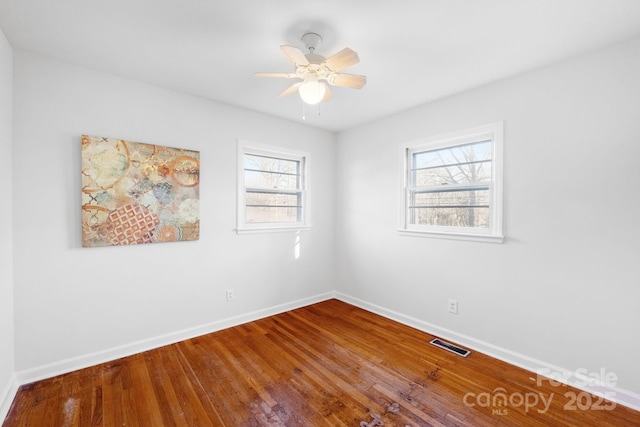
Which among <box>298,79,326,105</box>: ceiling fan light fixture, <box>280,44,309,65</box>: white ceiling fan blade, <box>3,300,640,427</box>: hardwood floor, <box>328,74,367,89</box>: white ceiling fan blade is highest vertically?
<box>280,44,309,65</box>: white ceiling fan blade

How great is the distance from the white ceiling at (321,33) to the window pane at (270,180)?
3.60 feet

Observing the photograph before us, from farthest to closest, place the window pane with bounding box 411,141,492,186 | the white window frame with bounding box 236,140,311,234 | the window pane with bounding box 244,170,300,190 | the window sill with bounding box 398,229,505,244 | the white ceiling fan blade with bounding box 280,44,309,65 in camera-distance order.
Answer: the window pane with bounding box 244,170,300,190
the white window frame with bounding box 236,140,311,234
the window pane with bounding box 411,141,492,186
the window sill with bounding box 398,229,505,244
the white ceiling fan blade with bounding box 280,44,309,65

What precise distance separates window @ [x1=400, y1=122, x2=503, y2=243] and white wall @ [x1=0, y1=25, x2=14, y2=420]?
3.40 meters

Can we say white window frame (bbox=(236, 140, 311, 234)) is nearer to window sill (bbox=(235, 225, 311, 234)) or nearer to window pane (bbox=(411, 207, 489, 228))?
window sill (bbox=(235, 225, 311, 234))

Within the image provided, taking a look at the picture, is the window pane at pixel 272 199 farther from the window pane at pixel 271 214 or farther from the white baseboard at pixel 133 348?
the white baseboard at pixel 133 348

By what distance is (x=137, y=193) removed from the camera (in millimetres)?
2494

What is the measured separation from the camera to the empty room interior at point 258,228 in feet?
5.96

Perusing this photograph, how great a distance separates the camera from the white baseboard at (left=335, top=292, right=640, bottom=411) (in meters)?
1.94

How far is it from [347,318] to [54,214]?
118 inches

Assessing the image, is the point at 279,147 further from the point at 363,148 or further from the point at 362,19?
the point at 362,19

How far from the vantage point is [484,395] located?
2.00 metres

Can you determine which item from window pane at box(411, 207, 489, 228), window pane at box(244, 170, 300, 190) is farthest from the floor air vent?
window pane at box(244, 170, 300, 190)

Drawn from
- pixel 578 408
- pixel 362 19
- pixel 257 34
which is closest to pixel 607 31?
pixel 362 19

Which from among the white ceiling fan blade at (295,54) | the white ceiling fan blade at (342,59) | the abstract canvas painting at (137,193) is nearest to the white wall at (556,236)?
the white ceiling fan blade at (342,59)
